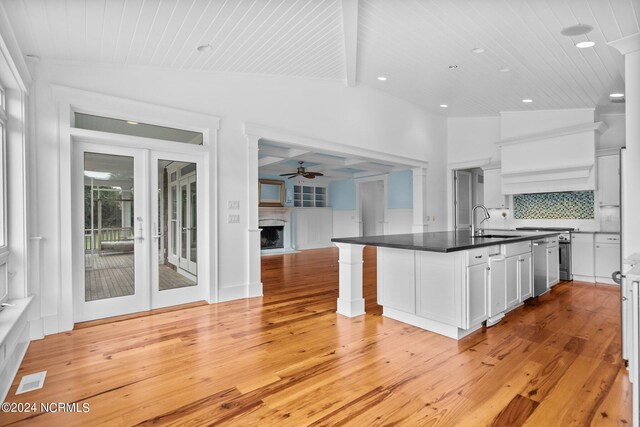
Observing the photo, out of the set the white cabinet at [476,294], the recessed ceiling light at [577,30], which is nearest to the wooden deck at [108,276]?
the white cabinet at [476,294]

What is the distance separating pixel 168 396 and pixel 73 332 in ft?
5.91

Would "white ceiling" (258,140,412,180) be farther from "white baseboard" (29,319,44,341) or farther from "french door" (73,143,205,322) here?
"white baseboard" (29,319,44,341)

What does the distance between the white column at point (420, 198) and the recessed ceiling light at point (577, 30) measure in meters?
3.96

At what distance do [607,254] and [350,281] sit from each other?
4336mm

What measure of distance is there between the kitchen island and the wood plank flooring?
0.18 m

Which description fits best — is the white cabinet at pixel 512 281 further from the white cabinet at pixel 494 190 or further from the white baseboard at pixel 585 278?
the white cabinet at pixel 494 190

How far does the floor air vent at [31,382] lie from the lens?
221cm

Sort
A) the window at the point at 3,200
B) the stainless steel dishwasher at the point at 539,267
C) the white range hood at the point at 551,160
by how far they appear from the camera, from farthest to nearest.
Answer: the white range hood at the point at 551,160
the stainless steel dishwasher at the point at 539,267
the window at the point at 3,200

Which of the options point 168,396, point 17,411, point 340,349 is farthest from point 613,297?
point 17,411

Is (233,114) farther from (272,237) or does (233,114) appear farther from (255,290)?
(272,237)

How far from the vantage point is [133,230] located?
3844 mm

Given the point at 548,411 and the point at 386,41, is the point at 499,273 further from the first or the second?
the point at 386,41

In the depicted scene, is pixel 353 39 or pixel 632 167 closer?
pixel 632 167

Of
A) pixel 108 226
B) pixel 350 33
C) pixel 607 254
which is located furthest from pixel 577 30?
pixel 108 226
